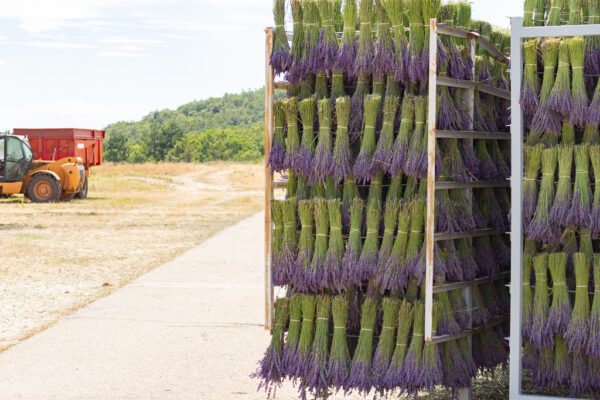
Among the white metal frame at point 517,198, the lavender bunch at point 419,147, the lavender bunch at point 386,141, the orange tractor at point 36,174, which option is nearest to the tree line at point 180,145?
the orange tractor at point 36,174

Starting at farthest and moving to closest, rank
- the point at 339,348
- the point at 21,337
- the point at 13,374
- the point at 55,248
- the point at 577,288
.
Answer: the point at 55,248 < the point at 21,337 < the point at 13,374 < the point at 339,348 < the point at 577,288

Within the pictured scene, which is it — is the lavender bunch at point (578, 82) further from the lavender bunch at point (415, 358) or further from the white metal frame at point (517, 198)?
the lavender bunch at point (415, 358)

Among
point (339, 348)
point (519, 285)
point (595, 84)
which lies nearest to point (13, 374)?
point (339, 348)

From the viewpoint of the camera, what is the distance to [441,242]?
7.05 meters

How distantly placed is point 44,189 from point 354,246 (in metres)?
28.2

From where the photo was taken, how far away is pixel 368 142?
22.8ft

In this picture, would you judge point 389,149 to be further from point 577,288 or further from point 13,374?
point 13,374

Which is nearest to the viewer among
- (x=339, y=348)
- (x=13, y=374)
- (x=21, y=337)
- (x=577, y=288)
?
(x=577, y=288)

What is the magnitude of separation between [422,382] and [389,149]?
4.97 ft

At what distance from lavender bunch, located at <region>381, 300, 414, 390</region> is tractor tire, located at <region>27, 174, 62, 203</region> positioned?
2802 centimetres

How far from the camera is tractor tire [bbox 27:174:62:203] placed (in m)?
33.7

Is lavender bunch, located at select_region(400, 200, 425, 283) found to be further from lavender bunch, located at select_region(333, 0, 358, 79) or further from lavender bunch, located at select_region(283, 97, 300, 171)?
lavender bunch, located at select_region(333, 0, 358, 79)

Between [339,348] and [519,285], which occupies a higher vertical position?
[519,285]

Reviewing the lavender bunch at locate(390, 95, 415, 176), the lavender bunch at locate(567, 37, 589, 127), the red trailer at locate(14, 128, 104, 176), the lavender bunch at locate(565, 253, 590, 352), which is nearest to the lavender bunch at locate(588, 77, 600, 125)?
the lavender bunch at locate(567, 37, 589, 127)
